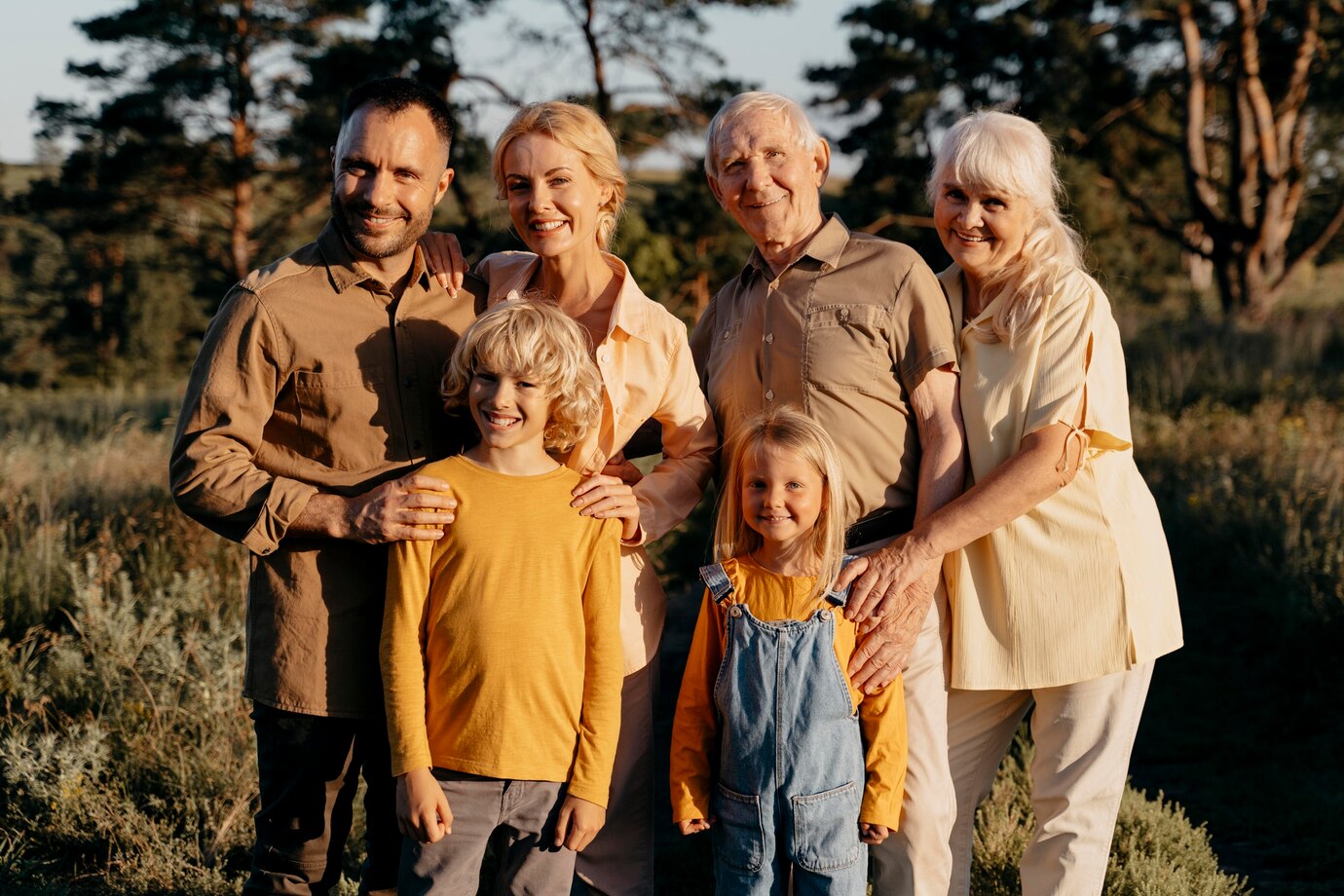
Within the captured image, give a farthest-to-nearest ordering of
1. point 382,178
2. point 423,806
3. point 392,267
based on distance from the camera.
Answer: point 392,267 < point 382,178 < point 423,806

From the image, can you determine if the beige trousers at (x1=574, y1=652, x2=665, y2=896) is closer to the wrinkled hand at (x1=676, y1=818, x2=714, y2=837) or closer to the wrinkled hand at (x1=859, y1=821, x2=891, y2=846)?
the wrinkled hand at (x1=676, y1=818, x2=714, y2=837)

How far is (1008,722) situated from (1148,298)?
110 feet

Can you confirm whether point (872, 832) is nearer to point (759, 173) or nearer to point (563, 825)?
point (563, 825)

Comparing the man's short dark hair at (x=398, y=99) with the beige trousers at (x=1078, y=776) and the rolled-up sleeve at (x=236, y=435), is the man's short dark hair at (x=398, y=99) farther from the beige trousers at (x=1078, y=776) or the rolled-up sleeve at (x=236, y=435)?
the beige trousers at (x=1078, y=776)

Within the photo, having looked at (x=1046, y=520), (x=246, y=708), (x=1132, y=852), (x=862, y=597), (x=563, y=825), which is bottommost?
(x=1132, y=852)

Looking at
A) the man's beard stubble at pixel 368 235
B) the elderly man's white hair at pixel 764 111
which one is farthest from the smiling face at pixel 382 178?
the elderly man's white hair at pixel 764 111

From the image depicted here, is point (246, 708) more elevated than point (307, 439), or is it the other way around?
point (307, 439)

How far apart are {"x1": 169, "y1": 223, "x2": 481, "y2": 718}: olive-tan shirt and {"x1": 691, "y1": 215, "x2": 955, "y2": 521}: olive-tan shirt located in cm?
88

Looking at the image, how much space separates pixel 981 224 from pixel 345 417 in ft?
5.32

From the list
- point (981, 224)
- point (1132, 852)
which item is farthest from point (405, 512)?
point (1132, 852)

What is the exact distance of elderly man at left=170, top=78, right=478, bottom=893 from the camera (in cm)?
264

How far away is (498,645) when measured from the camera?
255 cm

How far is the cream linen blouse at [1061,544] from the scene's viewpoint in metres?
2.83

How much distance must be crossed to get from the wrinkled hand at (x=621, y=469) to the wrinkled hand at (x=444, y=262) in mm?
587
